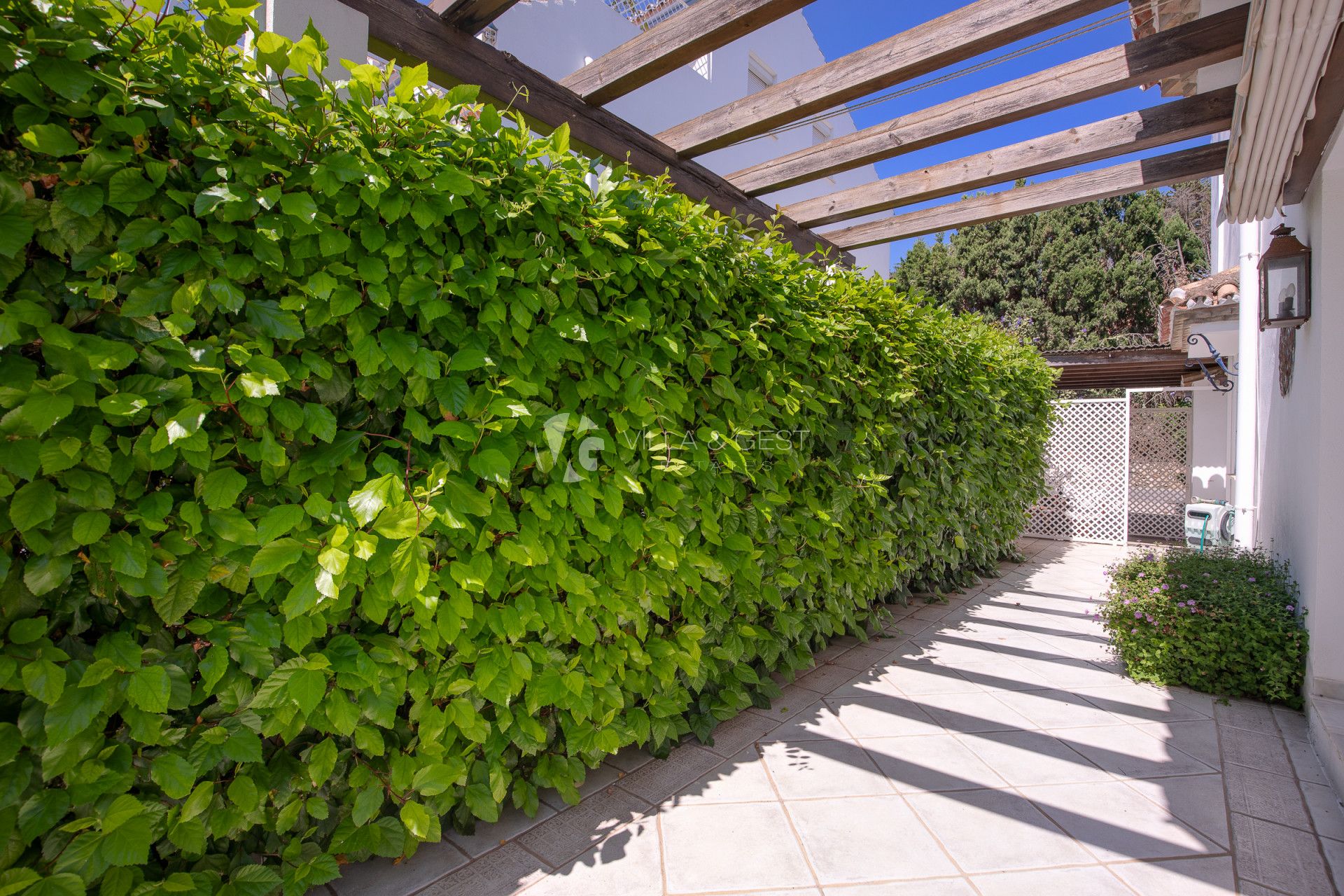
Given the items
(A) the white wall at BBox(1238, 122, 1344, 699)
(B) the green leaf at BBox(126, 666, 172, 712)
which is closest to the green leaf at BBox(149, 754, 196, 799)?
(B) the green leaf at BBox(126, 666, 172, 712)

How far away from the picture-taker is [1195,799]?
2338 millimetres

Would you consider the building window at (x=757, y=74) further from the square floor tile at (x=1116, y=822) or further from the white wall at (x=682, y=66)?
the square floor tile at (x=1116, y=822)

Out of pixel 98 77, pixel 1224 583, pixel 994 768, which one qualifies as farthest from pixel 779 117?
pixel 1224 583

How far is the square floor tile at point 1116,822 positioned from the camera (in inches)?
80.4

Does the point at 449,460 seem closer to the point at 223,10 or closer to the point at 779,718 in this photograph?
the point at 223,10

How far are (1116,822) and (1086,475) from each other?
7.36 meters

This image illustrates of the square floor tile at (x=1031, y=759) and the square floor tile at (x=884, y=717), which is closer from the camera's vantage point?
the square floor tile at (x=1031, y=759)

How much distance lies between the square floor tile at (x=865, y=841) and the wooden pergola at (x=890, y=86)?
233 centimetres

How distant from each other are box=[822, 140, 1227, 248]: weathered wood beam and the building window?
5644 mm

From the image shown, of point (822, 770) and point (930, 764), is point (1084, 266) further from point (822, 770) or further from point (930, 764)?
point (822, 770)

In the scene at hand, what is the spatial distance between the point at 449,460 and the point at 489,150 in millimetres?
903

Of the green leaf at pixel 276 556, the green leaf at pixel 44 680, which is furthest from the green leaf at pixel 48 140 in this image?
the green leaf at pixel 44 680

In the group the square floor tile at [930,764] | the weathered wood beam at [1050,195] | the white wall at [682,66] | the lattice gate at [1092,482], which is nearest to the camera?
the square floor tile at [930,764]

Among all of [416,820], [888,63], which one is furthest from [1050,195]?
[416,820]
